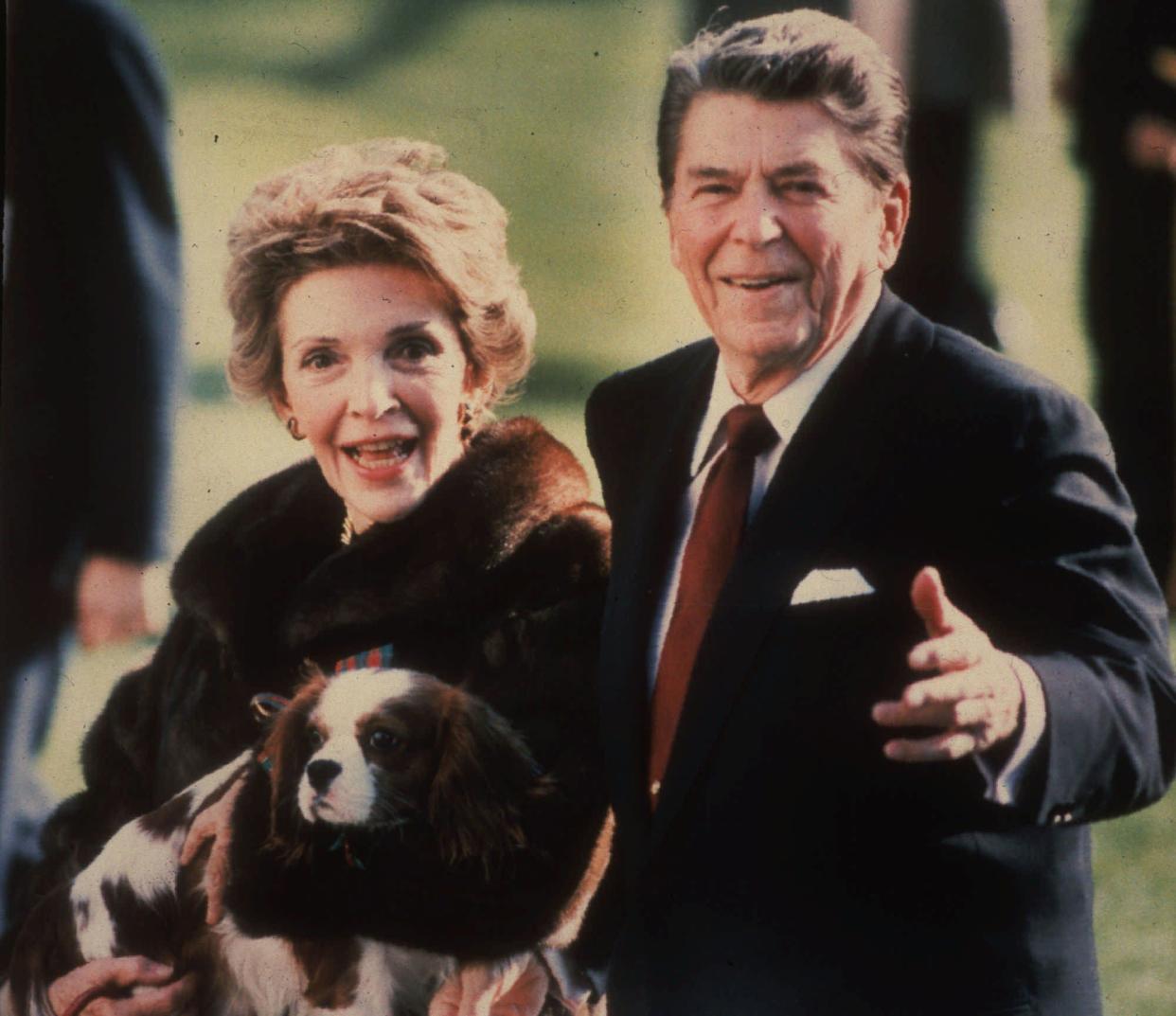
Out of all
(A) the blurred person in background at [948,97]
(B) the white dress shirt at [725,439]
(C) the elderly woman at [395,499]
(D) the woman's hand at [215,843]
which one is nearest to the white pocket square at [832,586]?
(B) the white dress shirt at [725,439]

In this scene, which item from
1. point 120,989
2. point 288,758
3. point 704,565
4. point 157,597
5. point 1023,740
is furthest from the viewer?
point 157,597

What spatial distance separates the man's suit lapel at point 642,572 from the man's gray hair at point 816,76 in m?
0.47

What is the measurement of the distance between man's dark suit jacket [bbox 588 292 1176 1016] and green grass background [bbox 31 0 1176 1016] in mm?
220

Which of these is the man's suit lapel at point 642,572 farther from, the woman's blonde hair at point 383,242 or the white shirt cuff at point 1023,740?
the white shirt cuff at point 1023,740

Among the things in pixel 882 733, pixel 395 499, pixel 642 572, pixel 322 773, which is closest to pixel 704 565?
pixel 642 572

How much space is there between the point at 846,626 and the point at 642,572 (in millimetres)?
399

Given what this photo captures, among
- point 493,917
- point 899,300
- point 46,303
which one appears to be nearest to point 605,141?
point 899,300

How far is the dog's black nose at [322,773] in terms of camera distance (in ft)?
10.2

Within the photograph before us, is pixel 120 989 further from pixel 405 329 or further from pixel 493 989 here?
pixel 405 329

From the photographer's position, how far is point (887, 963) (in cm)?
294

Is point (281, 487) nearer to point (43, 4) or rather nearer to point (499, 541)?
point (499, 541)

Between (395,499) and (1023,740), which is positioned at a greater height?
(395,499)

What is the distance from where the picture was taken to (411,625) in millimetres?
3219

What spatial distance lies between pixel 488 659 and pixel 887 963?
2.96 ft
